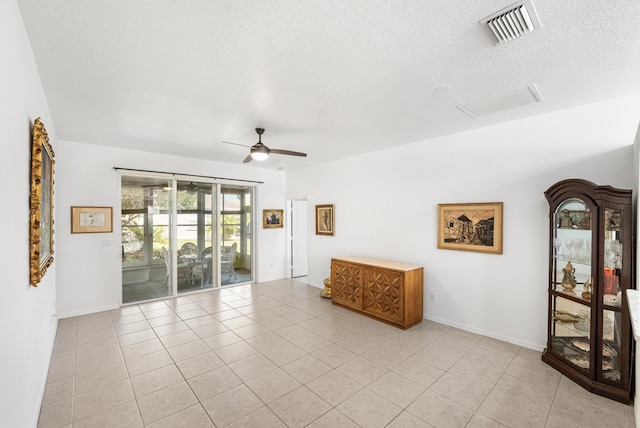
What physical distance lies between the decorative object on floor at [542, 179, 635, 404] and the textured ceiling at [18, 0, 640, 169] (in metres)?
1.06

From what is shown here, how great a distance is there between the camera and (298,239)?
7.65 m

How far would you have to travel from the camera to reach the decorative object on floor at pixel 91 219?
464cm

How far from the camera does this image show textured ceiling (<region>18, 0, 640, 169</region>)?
171 cm

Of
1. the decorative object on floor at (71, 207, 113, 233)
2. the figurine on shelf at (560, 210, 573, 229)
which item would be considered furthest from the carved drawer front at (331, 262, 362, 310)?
the decorative object on floor at (71, 207, 113, 233)

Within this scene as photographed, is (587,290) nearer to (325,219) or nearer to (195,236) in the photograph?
(325,219)

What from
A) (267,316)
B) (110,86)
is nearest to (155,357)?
(267,316)

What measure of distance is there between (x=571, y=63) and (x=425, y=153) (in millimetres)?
2261

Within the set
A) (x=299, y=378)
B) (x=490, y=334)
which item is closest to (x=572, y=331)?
(x=490, y=334)

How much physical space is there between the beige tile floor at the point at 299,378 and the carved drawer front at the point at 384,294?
0.63 feet

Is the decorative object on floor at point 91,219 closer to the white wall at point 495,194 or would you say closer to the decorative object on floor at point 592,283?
the white wall at point 495,194

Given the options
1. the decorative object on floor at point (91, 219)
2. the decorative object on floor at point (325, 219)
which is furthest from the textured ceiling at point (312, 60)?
the decorative object on floor at point (325, 219)

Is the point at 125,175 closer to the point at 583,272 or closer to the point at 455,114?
the point at 455,114

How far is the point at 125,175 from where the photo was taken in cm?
516

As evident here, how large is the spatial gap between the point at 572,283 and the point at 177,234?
6019 millimetres
